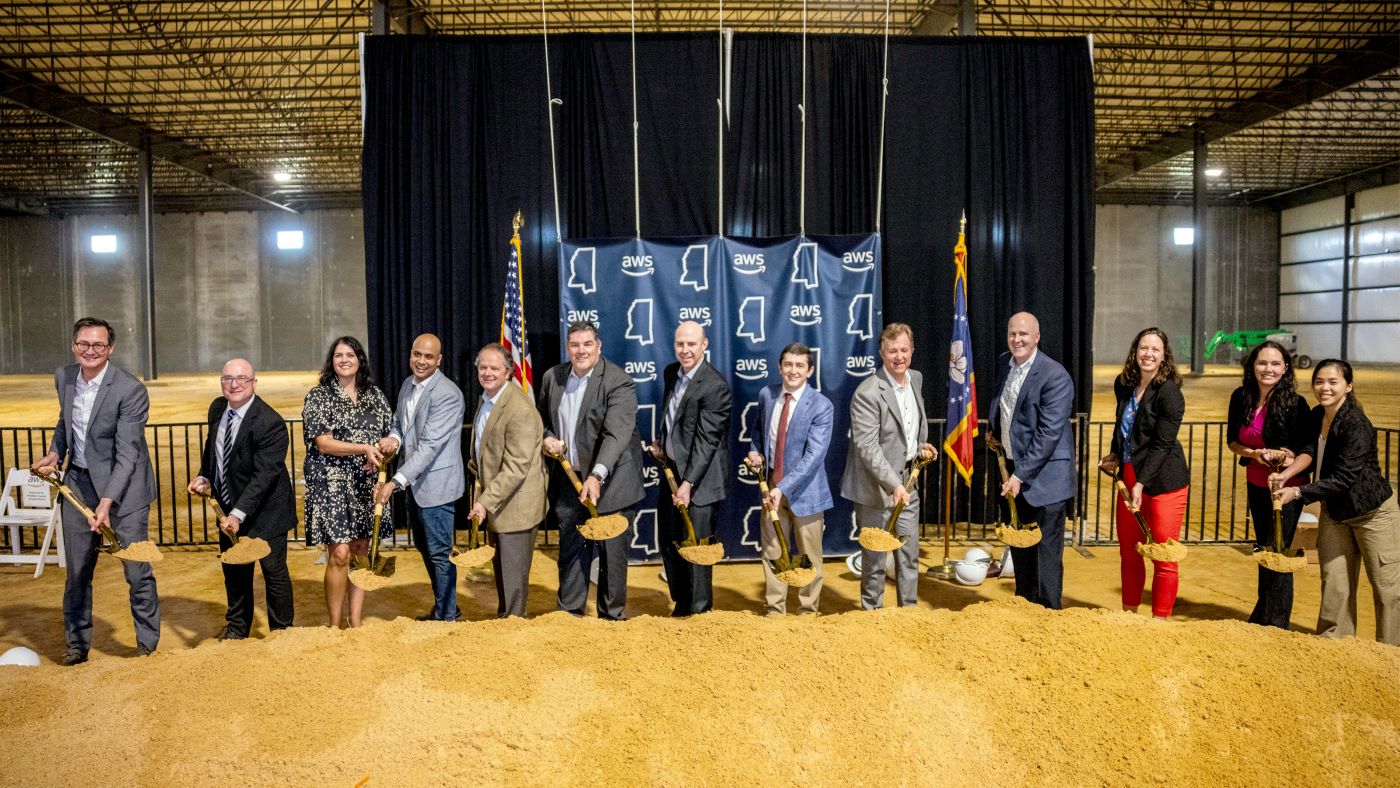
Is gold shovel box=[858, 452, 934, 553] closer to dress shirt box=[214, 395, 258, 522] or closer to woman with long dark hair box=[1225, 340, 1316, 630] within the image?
woman with long dark hair box=[1225, 340, 1316, 630]

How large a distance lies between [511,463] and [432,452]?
41cm

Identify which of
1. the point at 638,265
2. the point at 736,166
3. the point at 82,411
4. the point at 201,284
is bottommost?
the point at 82,411

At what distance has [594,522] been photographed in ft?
13.1

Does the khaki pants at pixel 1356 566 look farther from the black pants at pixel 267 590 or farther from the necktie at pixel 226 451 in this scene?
the necktie at pixel 226 451

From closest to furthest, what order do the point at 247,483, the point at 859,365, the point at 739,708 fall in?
the point at 739,708 < the point at 247,483 < the point at 859,365

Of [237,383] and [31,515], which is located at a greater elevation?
[237,383]

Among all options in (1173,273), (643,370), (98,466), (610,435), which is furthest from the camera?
(1173,273)

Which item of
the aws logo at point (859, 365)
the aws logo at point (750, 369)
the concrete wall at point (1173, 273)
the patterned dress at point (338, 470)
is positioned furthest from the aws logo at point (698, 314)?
the concrete wall at point (1173, 273)

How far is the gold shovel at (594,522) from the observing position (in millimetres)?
3975

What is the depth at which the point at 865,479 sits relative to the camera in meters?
4.41

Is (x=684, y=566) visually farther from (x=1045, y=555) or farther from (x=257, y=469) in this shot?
(x=257, y=469)

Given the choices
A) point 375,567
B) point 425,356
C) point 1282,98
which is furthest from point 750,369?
point 1282,98

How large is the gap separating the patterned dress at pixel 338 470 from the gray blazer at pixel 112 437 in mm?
726

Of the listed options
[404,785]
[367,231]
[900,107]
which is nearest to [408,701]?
[404,785]
